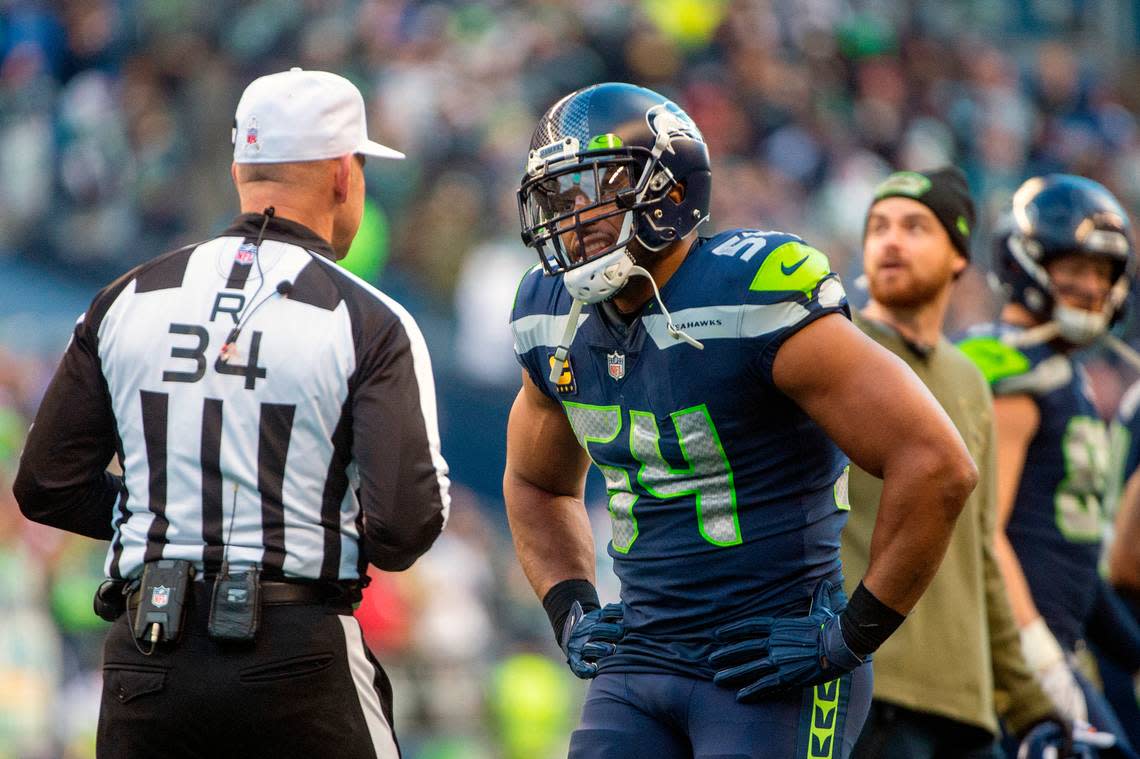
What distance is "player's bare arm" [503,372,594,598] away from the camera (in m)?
3.95

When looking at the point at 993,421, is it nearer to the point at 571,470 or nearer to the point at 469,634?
the point at 571,470

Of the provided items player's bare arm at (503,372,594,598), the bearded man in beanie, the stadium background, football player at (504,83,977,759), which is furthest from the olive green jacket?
the stadium background

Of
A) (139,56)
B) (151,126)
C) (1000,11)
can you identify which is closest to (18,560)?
(151,126)

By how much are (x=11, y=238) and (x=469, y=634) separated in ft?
12.9

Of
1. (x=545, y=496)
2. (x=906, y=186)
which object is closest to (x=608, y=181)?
(x=545, y=496)

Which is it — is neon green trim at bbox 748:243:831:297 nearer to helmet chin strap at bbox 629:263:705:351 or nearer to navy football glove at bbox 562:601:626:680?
helmet chin strap at bbox 629:263:705:351

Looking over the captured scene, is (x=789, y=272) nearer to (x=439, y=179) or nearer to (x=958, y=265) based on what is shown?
(x=958, y=265)

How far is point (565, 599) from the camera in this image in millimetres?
3893

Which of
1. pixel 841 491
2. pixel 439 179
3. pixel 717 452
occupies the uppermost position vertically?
pixel 439 179

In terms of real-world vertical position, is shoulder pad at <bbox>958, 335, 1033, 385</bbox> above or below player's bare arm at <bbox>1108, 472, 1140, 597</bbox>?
above

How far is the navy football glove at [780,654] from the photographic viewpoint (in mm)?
3275

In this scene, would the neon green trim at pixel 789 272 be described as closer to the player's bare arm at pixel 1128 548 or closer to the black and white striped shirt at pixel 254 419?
the black and white striped shirt at pixel 254 419

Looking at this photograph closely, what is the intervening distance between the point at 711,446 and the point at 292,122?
1.24 meters

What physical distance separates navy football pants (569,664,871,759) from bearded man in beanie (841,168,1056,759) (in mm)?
1084
